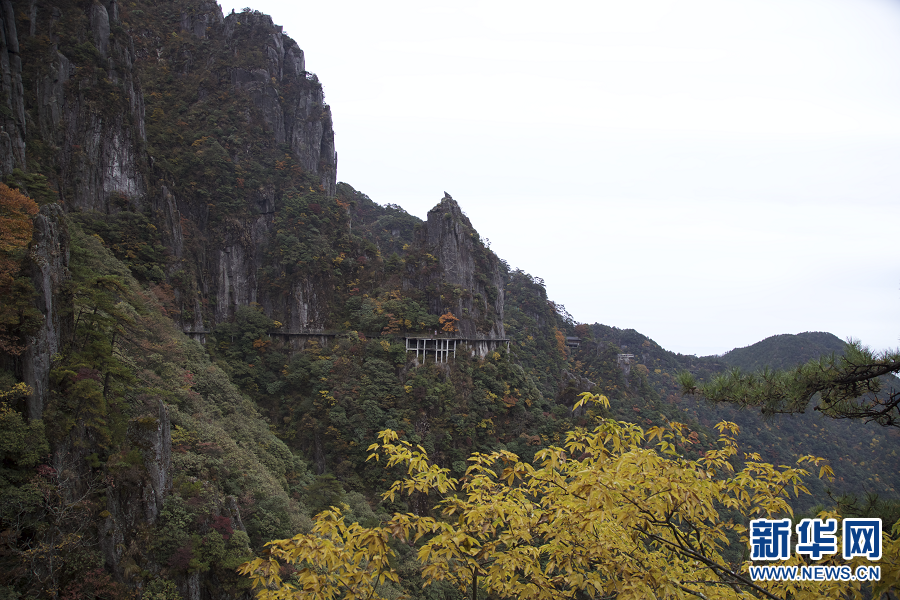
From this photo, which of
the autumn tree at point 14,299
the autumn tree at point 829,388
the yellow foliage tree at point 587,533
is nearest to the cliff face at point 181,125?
the autumn tree at point 14,299

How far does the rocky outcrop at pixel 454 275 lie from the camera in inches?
1193

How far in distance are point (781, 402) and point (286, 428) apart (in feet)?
87.1

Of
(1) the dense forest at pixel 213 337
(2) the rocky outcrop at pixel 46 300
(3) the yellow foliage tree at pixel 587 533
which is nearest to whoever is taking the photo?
(3) the yellow foliage tree at pixel 587 533

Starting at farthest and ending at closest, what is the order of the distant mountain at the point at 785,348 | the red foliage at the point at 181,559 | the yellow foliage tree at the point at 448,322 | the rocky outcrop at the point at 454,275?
the distant mountain at the point at 785,348, the rocky outcrop at the point at 454,275, the yellow foliage tree at the point at 448,322, the red foliage at the point at 181,559

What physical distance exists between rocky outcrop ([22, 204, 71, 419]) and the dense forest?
56 mm

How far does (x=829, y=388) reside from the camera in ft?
14.2

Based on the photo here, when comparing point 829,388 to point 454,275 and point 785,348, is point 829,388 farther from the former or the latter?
point 785,348

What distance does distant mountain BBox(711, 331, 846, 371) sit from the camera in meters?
56.1

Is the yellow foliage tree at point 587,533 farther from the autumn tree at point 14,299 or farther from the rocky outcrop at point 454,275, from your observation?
the rocky outcrop at point 454,275

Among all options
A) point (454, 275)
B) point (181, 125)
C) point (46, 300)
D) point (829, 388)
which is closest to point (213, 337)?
point (454, 275)

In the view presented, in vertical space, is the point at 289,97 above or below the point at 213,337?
above

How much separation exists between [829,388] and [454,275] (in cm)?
2749

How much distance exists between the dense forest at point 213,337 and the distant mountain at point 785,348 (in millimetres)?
12463

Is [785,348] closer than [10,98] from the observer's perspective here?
No
